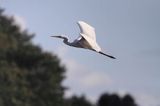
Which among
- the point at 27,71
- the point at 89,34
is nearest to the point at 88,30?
the point at 89,34

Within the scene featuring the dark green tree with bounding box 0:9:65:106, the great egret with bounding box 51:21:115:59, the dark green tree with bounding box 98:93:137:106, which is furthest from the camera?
the dark green tree with bounding box 0:9:65:106

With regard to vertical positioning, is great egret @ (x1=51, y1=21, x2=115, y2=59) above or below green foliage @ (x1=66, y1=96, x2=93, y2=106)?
below

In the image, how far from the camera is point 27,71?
64375mm

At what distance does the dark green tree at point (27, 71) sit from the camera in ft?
204

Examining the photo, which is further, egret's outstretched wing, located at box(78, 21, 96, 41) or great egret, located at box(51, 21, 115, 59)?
egret's outstretched wing, located at box(78, 21, 96, 41)

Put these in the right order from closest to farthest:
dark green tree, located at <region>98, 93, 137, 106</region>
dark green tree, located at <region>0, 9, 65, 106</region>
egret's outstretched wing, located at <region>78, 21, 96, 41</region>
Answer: egret's outstretched wing, located at <region>78, 21, 96, 41</region>, dark green tree, located at <region>98, 93, 137, 106</region>, dark green tree, located at <region>0, 9, 65, 106</region>

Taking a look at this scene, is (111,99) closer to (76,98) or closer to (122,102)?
(122,102)

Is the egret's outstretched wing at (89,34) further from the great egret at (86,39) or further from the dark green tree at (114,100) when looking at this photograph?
the dark green tree at (114,100)

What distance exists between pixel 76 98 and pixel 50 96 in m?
4.13

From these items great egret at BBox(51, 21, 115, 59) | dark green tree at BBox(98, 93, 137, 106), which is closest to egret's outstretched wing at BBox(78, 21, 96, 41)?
great egret at BBox(51, 21, 115, 59)

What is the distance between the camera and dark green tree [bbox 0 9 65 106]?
62062mm

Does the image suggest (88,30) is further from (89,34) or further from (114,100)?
(114,100)

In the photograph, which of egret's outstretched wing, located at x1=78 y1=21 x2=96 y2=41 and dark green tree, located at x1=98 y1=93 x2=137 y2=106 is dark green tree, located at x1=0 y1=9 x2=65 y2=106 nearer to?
dark green tree, located at x1=98 y1=93 x2=137 y2=106

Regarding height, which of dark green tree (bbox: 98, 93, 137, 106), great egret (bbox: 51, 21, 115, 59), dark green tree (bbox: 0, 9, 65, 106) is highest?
dark green tree (bbox: 0, 9, 65, 106)
